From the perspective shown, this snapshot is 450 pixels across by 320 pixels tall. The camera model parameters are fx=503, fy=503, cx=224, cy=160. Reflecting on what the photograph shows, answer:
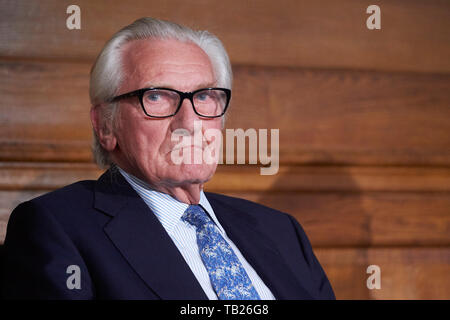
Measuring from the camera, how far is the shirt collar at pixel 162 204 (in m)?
1.07

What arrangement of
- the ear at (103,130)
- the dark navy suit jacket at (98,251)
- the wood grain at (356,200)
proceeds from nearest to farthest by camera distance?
A: the dark navy suit jacket at (98,251), the ear at (103,130), the wood grain at (356,200)

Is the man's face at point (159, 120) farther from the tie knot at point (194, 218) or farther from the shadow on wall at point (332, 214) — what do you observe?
the shadow on wall at point (332, 214)

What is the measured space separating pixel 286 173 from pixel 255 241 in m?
0.54

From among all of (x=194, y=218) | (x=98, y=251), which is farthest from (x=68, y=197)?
(x=194, y=218)

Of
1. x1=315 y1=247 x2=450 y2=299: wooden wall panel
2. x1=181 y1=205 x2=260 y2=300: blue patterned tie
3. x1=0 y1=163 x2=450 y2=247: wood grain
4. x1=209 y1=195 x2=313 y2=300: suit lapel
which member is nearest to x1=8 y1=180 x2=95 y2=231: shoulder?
x1=181 y1=205 x2=260 y2=300: blue patterned tie

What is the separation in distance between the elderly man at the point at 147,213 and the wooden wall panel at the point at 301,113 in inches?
16.7

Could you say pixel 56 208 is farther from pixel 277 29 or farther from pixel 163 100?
pixel 277 29

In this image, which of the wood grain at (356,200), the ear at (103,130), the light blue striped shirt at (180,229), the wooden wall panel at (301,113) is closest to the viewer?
the light blue striped shirt at (180,229)

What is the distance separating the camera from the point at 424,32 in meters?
1.86

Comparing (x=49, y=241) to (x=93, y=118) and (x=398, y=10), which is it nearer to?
(x=93, y=118)

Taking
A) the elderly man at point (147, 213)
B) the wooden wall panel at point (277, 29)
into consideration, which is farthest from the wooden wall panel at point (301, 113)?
the elderly man at point (147, 213)

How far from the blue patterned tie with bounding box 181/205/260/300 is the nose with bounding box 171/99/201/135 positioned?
18 centimetres

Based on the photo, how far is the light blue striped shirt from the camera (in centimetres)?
101
